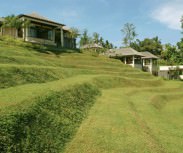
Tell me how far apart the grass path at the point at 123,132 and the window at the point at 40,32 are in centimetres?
2690

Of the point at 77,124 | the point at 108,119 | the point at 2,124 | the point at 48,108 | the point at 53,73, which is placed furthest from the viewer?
the point at 53,73

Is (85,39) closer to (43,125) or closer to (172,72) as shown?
(172,72)

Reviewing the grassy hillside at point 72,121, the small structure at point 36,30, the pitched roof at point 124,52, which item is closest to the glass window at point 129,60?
the pitched roof at point 124,52

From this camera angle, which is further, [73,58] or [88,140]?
[73,58]

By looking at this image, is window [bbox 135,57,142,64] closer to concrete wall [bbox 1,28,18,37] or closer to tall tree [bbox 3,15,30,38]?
concrete wall [bbox 1,28,18,37]

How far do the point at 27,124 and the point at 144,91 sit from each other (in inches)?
793

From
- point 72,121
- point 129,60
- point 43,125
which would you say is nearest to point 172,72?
point 129,60

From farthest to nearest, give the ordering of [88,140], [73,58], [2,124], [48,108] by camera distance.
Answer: [73,58]
[48,108]
[88,140]
[2,124]

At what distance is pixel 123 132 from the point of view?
12.4 metres

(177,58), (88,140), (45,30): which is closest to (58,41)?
(45,30)

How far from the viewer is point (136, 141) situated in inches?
448

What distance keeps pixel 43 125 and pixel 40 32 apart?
35984 mm

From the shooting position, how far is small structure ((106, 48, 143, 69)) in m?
57.5

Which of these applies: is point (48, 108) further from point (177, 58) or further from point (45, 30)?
point (177, 58)
